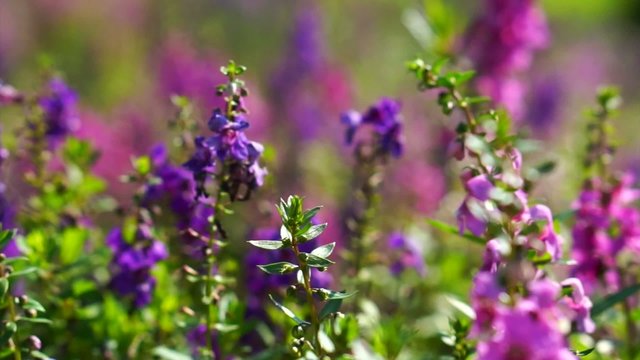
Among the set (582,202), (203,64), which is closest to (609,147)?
(582,202)

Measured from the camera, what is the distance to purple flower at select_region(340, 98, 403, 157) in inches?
77.5

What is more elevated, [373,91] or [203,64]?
[373,91]

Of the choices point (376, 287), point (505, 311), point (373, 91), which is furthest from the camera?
point (373, 91)

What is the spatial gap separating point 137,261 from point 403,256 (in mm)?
870

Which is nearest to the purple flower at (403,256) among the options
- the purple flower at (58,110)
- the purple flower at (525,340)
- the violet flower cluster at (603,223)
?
the violet flower cluster at (603,223)

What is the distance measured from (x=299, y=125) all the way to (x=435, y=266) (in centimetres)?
174

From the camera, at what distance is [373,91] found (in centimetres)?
625

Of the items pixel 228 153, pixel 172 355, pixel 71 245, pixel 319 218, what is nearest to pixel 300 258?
pixel 228 153

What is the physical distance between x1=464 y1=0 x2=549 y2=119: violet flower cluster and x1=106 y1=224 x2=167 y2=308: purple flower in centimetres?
149

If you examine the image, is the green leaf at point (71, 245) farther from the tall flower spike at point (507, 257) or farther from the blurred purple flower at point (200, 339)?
the tall flower spike at point (507, 257)

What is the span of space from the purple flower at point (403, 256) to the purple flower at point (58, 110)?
0.88 metres

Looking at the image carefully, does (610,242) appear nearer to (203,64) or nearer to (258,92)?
(203,64)

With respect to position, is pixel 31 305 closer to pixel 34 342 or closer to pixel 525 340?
pixel 34 342

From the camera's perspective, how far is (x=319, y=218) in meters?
3.02
